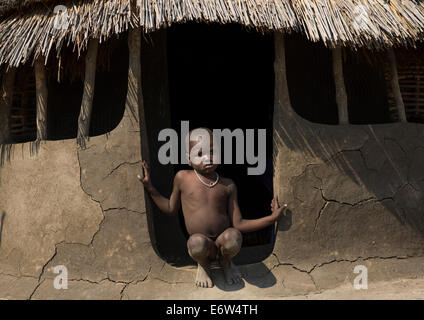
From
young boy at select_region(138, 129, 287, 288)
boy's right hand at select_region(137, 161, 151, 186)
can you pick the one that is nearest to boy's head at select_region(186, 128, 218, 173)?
young boy at select_region(138, 129, 287, 288)

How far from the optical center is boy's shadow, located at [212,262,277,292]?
4.77 m

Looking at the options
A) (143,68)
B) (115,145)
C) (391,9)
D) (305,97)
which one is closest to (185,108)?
(143,68)

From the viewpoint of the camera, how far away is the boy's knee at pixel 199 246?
462 centimetres

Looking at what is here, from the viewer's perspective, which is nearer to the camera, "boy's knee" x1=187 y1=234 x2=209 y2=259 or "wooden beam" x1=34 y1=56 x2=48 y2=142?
"boy's knee" x1=187 y1=234 x2=209 y2=259

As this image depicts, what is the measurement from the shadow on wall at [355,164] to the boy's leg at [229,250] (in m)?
0.64

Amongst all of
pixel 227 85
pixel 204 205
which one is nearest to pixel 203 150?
pixel 204 205

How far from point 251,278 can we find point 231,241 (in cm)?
44

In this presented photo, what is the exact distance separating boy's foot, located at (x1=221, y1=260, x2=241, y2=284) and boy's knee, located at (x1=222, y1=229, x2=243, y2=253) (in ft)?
0.69

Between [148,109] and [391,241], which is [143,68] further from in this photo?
[391,241]

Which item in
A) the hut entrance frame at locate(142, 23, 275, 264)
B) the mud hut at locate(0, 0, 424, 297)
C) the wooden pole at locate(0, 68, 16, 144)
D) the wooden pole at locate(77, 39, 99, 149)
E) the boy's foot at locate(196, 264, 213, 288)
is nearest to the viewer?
the boy's foot at locate(196, 264, 213, 288)

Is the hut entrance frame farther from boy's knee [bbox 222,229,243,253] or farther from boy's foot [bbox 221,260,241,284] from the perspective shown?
boy's knee [bbox 222,229,243,253]

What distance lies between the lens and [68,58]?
18.1 feet

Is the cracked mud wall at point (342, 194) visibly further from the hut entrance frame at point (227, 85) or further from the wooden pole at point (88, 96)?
the hut entrance frame at point (227, 85)

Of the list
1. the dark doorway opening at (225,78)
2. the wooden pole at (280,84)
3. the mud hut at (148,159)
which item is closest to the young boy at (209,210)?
the mud hut at (148,159)
